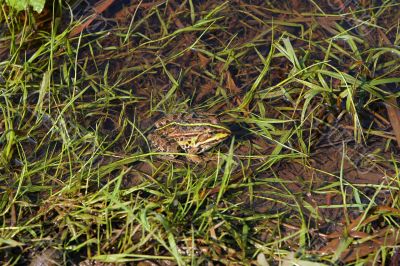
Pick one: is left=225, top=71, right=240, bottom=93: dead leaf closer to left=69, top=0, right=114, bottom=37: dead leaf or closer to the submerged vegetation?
the submerged vegetation

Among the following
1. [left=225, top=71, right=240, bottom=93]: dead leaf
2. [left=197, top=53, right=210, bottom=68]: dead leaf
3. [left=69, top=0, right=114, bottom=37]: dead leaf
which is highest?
[left=69, top=0, right=114, bottom=37]: dead leaf

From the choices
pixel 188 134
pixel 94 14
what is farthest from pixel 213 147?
pixel 94 14

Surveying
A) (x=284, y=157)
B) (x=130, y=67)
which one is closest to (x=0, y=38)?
(x=130, y=67)

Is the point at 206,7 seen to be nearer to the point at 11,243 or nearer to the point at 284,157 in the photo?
the point at 284,157

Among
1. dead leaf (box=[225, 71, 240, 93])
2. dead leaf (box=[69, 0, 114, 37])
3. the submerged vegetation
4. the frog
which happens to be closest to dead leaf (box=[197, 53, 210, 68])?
the submerged vegetation

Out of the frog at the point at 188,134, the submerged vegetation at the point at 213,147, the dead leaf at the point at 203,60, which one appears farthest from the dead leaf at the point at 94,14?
the frog at the point at 188,134

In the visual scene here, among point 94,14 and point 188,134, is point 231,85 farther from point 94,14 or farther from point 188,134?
point 94,14
